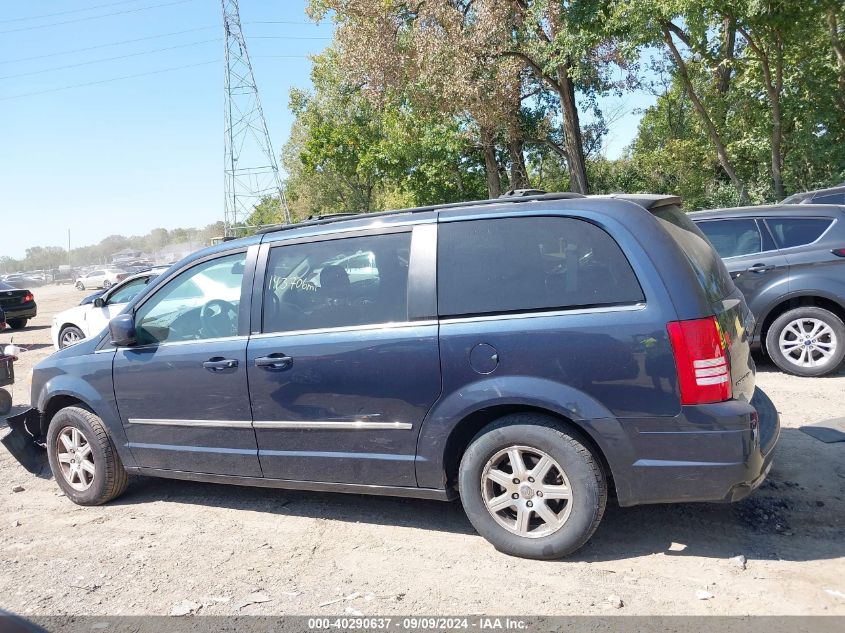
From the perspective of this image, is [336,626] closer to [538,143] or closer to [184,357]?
[184,357]

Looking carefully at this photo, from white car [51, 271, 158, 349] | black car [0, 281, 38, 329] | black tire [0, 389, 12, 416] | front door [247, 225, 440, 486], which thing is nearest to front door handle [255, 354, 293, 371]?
front door [247, 225, 440, 486]

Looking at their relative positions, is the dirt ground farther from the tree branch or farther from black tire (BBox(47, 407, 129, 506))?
the tree branch

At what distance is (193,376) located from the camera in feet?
14.9

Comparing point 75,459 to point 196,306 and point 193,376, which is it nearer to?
point 193,376

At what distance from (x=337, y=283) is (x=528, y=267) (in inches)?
47.2

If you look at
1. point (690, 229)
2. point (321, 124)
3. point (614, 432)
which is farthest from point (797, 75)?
point (321, 124)

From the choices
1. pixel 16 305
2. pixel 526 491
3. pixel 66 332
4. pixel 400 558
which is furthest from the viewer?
pixel 16 305

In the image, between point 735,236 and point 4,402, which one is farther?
point 4,402

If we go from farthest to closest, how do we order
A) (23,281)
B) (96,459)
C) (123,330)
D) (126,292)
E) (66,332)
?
(23,281) → (66,332) → (126,292) → (96,459) → (123,330)

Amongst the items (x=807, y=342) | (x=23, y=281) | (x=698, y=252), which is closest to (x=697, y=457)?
(x=698, y=252)

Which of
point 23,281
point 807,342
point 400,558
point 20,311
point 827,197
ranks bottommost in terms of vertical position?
point 400,558

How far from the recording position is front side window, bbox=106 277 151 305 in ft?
36.7

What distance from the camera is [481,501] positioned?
3.85 m

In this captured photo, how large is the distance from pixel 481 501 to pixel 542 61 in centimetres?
1673
